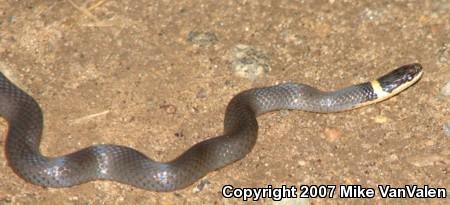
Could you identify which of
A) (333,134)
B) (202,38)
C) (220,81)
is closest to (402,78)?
(333,134)

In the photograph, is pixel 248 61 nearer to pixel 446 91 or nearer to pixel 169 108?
pixel 169 108

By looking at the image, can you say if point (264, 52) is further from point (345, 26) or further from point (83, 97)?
point (83, 97)

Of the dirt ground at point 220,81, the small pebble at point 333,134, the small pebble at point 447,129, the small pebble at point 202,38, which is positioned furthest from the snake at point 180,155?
the small pebble at point 202,38

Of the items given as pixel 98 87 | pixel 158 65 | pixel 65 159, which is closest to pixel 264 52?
pixel 158 65

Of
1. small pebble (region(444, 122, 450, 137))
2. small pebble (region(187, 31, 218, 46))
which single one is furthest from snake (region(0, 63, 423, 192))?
small pebble (region(187, 31, 218, 46))

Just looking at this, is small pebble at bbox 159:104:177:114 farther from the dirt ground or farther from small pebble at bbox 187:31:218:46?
small pebble at bbox 187:31:218:46

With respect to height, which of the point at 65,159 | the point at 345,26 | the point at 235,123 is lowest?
the point at 65,159

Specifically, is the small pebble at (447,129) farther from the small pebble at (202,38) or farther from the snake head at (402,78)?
the small pebble at (202,38)
